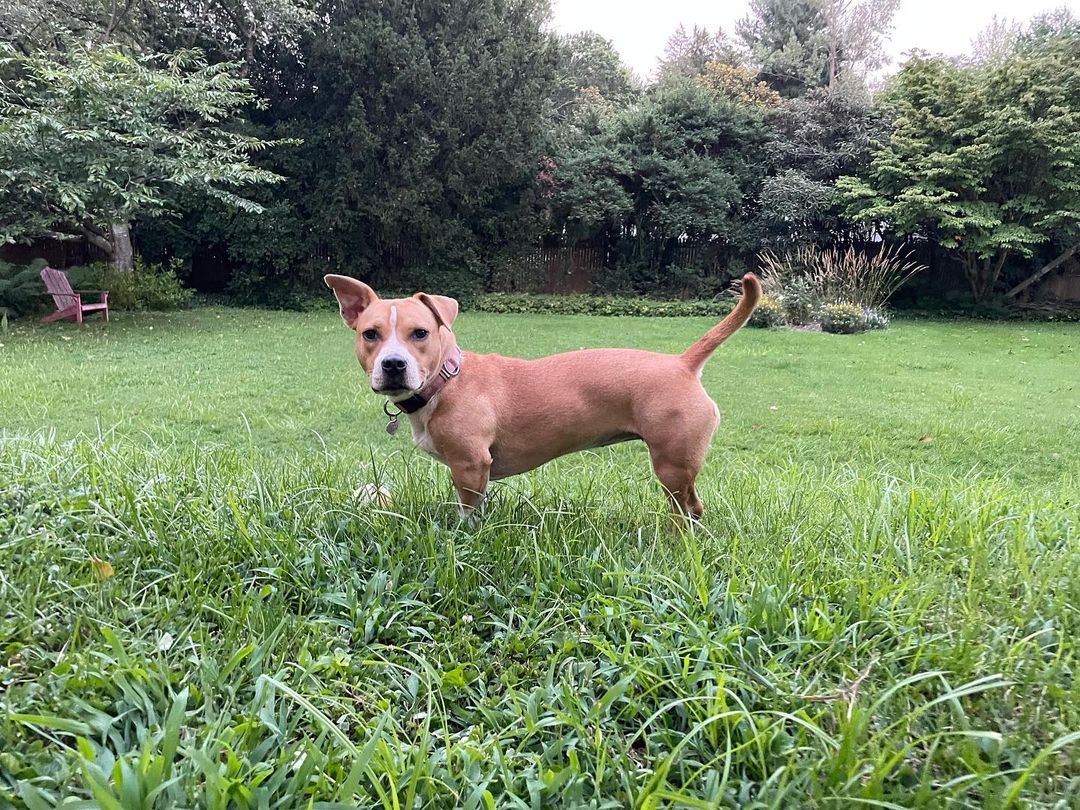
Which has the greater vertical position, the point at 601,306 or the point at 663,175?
the point at 663,175

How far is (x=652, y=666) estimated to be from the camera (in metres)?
1.79

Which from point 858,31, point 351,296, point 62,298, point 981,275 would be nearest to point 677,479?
point 351,296

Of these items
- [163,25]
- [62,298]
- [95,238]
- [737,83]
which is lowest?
[62,298]

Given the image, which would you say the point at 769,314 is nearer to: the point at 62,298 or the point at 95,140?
the point at 95,140

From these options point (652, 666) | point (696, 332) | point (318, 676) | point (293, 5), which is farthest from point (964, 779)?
point (293, 5)

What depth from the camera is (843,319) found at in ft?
41.3

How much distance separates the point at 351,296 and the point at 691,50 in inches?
1397

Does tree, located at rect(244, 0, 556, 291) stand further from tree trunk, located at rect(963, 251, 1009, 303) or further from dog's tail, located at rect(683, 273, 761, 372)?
dog's tail, located at rect(683, 273, 761, 372)

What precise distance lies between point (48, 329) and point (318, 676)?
1181cm

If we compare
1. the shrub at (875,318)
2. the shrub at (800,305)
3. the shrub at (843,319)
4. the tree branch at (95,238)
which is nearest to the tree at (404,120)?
the tree branch at (95,238)

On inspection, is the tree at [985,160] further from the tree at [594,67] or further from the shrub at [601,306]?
the tree at [594,67]

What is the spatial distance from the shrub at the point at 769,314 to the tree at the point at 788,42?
1713 centimetres

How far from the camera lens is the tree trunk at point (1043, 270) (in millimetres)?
16000

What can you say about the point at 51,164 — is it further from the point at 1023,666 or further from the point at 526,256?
the point at 1023,666
